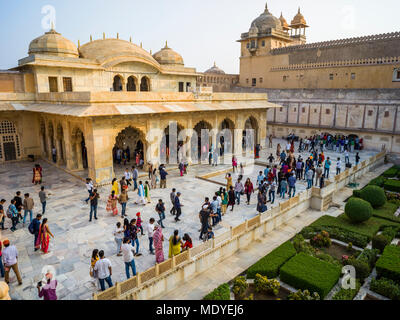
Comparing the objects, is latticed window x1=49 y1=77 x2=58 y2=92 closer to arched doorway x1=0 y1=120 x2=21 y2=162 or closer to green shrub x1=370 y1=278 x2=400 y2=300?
arched doorway x1=0 y1=120 x2=21 y2=162

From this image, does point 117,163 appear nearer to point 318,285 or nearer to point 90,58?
point 90,58

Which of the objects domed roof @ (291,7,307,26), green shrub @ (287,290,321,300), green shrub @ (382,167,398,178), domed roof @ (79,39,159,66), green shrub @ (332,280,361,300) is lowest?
green shrub @ (332,280,361,300)

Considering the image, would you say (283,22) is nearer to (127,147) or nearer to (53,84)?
(127,147)

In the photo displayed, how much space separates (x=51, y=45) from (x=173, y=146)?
413 inches

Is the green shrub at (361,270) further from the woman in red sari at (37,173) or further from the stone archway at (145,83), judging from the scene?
the stone archway at (145,83)

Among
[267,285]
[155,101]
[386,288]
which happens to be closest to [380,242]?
[386,288]

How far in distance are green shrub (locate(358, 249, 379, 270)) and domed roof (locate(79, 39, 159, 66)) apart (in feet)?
60.1

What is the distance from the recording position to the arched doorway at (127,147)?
18.0 m

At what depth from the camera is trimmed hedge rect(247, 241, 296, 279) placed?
7.80 m

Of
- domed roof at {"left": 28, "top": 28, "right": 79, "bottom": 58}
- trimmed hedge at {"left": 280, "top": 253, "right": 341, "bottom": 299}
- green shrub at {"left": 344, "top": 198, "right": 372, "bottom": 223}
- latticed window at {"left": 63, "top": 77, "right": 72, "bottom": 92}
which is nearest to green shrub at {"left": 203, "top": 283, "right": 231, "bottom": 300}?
trimmed hedge at {"left": 280, "top": 253, "right": 341, "bottom": 299}

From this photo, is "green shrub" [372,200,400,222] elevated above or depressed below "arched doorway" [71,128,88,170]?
below

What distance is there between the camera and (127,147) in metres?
18.8

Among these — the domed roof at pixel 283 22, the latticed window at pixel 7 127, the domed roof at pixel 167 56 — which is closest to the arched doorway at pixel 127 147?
the latticed window at pixel 7 127
